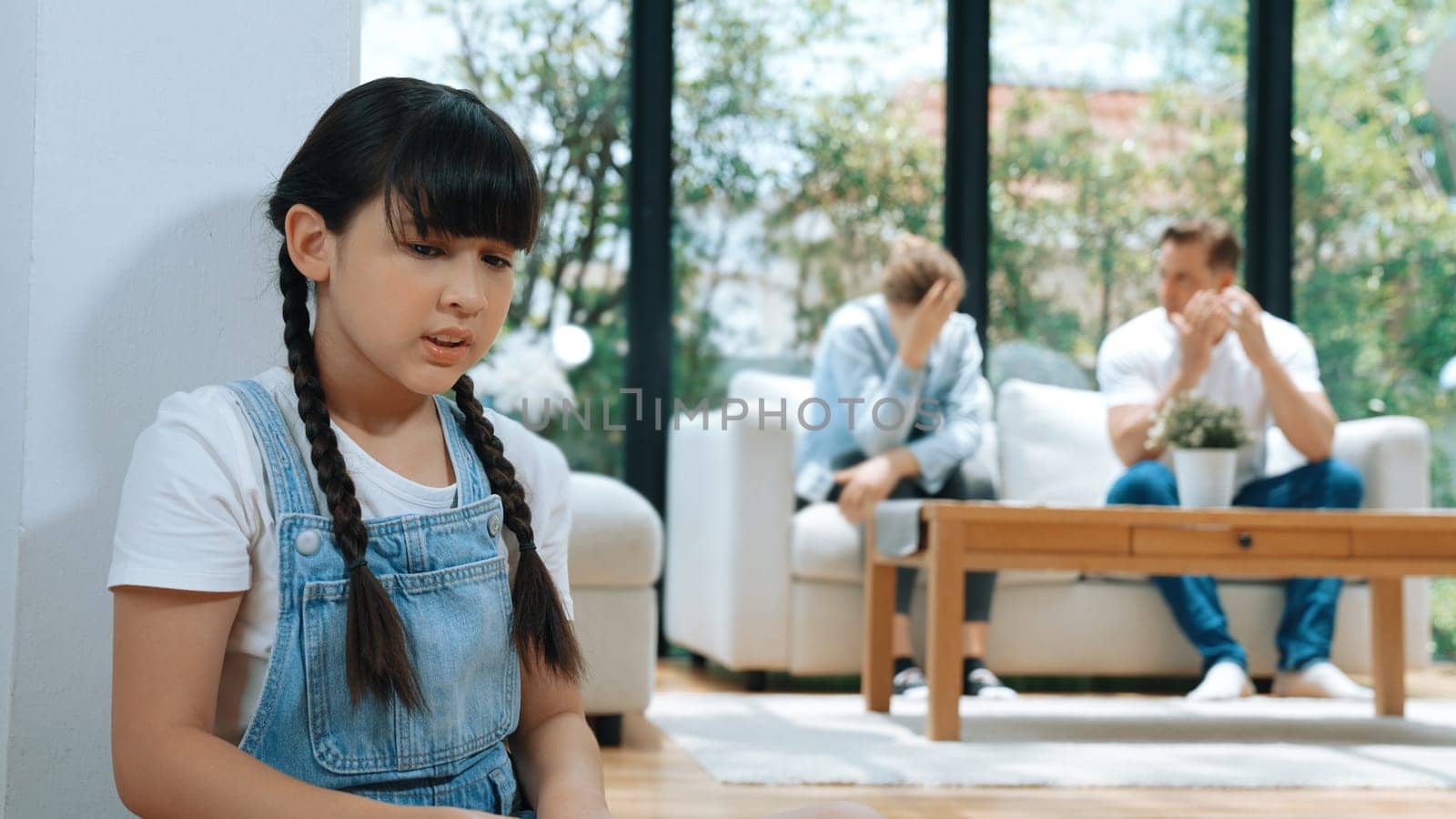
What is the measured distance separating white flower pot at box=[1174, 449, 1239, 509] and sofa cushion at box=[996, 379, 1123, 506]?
918 mm

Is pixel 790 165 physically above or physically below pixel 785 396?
above

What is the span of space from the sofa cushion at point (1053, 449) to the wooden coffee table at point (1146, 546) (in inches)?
44.4

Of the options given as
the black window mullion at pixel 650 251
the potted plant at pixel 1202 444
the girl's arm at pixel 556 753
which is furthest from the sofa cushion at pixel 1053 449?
the girl's arm at pixel 556 753

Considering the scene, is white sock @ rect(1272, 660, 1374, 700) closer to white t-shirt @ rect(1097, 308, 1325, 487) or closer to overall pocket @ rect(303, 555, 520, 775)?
white t-shirt @ rect(1097, 308, 1325, 487)

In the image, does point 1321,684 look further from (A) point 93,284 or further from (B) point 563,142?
(A) point 93,284

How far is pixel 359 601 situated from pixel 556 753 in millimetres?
201

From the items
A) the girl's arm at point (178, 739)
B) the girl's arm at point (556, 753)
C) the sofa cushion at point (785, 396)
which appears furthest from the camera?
the sofa cushion at point (785, 396)

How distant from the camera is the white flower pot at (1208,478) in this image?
10.6 feet

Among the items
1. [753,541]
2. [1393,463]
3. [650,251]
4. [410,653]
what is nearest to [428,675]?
[410,653]

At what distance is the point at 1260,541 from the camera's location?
10.0ft

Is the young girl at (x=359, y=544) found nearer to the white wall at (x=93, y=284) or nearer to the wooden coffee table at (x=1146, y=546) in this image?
Answer: the white wall at (x=93, y=284)

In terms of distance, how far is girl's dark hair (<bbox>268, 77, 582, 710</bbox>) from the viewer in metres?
0.93

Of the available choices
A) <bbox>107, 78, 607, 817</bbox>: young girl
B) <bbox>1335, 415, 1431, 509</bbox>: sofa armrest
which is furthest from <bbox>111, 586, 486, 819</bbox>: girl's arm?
<bbox>1335, 415, 1431, 509</bbox>: sofa armrest

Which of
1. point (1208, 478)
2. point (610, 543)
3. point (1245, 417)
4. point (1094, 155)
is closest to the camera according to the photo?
point (610, 543)
